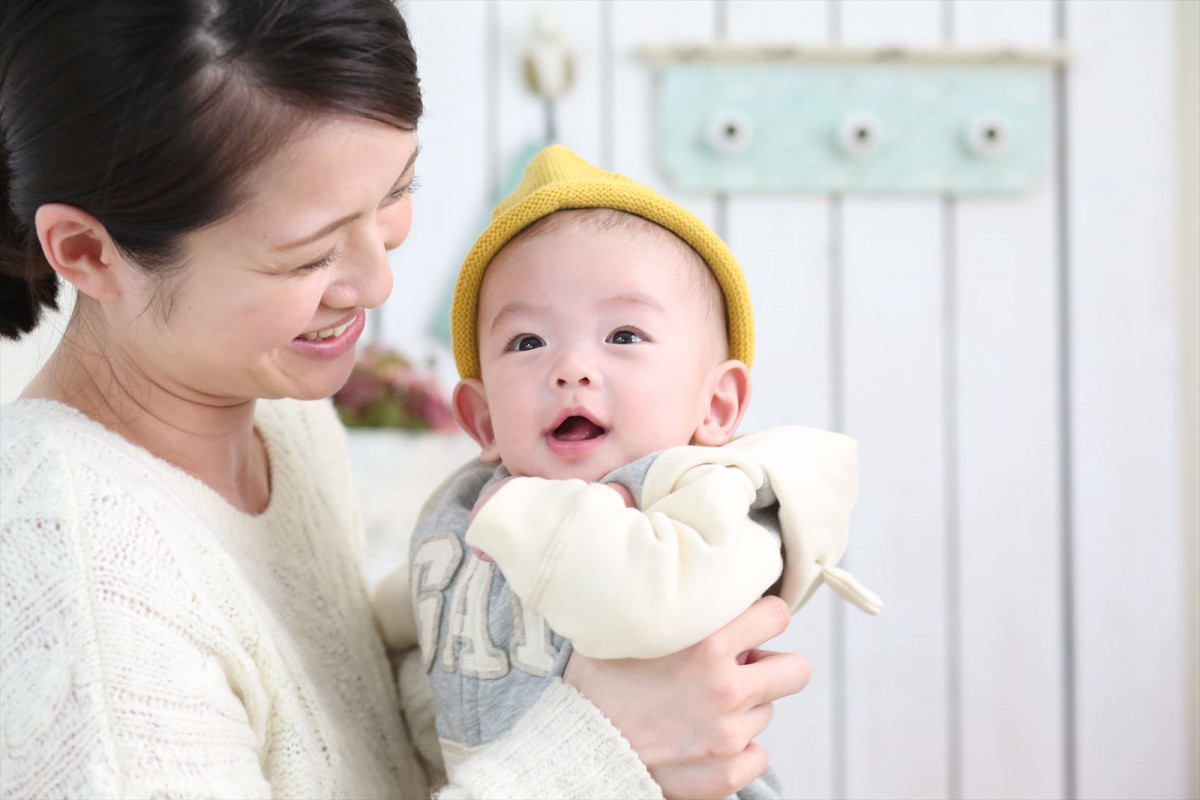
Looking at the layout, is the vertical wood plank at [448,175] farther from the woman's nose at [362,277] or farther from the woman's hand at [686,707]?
the woman's hand at [686,707]

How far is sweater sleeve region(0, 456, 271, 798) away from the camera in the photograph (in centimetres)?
82

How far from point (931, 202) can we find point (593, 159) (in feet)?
2.48

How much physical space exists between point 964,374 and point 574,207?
162cm

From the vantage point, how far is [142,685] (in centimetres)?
85

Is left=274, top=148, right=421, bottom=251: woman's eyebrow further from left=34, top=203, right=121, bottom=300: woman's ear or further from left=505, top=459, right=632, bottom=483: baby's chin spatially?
left=505, top=459, right=632, bottom=483: baby's chin

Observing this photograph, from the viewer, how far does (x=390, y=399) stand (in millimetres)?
2299

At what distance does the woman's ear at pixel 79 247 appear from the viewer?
952 millimetres

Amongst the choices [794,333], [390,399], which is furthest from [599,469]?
[794,333]

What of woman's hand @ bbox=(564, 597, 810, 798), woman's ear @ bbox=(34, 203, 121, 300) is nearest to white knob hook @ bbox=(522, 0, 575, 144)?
woman's ear @ bbox=(34, 203, 121, 300)

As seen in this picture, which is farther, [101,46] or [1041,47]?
[1041,47]

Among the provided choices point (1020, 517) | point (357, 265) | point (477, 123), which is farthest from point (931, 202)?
point (357, 265)

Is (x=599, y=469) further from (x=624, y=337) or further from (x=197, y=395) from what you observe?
(x=197, y=395)

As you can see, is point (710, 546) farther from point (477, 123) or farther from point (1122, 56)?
point (1122, 56)

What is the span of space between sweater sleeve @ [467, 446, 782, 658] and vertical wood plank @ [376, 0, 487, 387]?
1633 millimetres
